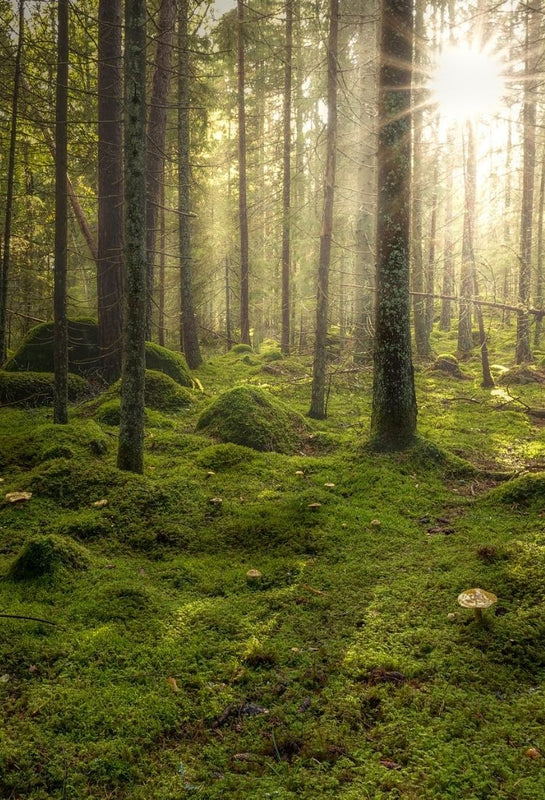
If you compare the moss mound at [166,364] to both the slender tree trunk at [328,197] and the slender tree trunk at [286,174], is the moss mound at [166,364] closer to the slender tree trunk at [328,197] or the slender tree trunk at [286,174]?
the slender tree trunk at [328,197]

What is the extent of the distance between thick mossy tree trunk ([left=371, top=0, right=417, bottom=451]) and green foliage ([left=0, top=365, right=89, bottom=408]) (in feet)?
24.5

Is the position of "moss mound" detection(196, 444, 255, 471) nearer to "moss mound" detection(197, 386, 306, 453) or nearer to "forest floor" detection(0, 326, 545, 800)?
"forest floor" detection(0, 326, 545, 800)

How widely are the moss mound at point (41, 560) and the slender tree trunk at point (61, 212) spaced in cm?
479

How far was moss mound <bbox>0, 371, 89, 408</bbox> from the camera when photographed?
1141 cm

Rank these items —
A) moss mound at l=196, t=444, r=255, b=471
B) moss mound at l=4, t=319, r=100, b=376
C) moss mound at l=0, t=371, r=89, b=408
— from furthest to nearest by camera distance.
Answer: moss mound at l=4, t=319, r=100, b=376
moss mound at l=0, t=371, r=89, b=408
moss mound at l=196, t=444, r=255, b=471

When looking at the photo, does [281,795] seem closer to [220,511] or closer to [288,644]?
[288,644]

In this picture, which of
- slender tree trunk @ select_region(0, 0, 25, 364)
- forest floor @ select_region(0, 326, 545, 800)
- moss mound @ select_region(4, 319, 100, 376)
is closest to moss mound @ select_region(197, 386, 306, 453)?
forest floor @ select_region(0, 326, 545, 800)

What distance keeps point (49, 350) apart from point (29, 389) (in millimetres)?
2137

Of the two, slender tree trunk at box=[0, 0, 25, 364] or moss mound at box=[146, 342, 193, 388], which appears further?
moss mound at box=[146, 342, 193, 388]

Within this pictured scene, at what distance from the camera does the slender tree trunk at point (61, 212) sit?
333 inches

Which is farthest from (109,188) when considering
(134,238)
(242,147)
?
(242,147)

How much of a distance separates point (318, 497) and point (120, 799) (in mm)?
4454

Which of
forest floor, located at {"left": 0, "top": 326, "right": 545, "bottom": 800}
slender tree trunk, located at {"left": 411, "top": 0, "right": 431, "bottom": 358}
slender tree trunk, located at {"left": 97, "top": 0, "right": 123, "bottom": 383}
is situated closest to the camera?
forest floor, located at {"left": 0, "top": 326, "right": 545, "bottom": 800}

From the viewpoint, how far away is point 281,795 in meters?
2.85
